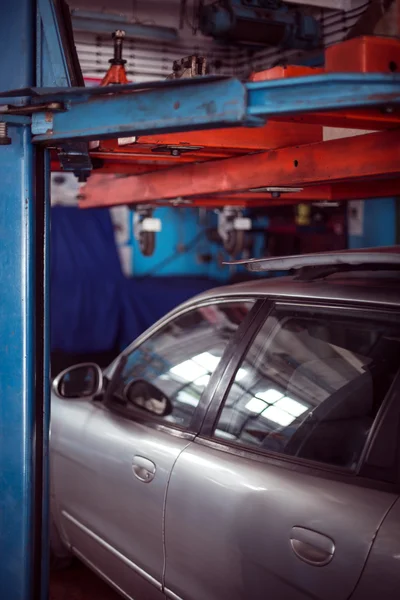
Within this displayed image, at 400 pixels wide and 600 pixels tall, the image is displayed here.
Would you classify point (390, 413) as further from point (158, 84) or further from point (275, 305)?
point (158, 84)

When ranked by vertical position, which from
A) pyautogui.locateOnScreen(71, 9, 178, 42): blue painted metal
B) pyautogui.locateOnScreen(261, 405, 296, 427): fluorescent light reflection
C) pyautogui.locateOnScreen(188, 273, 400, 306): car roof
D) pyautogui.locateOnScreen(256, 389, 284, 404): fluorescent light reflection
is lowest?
pyautogui.locateOnScreen(261, 405, 296, 427): fluorescent light reflection

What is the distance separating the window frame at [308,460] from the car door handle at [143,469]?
0.72 feet

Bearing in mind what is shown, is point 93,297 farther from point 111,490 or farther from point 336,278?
point 336,278

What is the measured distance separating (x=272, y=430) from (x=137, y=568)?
86 cm

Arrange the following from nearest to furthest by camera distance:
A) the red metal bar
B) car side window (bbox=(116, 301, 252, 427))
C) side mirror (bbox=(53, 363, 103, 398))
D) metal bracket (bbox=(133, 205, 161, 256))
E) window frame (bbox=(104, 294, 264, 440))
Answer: the red metal bar, window frame (bbox=(104, 294, 264, 440)), car side window (bbox=(116, 301, 252, 427)), side mirror (bbox=(53, 363, 103, 398)), metal bracket (bbox=(133, 205, 161, 256))

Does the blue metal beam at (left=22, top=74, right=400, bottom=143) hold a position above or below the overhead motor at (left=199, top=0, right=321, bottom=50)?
below

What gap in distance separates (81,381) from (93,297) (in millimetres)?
4498

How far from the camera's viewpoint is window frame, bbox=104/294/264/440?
2.43 meters

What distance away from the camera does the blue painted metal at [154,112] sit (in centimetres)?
155

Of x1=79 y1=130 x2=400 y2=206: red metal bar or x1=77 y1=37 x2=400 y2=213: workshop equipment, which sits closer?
x1=77 y1=37 x2=400 y2=213: workshop equipment

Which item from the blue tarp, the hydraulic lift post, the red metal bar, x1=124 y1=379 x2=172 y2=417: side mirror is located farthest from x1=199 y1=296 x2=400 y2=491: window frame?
the blue tarp

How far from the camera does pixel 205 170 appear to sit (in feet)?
10.1

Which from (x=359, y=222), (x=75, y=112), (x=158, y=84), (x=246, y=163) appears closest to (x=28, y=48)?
(x=75, y=112)

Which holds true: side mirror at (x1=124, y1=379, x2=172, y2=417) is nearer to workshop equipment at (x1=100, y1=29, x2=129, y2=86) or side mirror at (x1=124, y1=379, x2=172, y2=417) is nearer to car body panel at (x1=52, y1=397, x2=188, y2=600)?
car body panel at (x1=52, y1=397, x2=188, y2=600)
